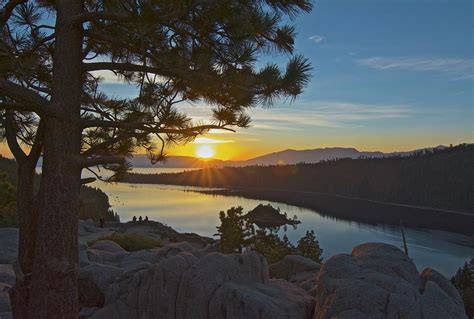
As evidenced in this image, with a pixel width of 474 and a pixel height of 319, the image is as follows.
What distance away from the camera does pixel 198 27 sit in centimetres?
738

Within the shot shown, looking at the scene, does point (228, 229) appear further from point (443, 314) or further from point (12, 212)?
point (12, 212)

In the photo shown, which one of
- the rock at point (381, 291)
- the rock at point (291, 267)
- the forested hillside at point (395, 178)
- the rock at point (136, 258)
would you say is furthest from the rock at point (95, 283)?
the forested hillside at point (395, 178)

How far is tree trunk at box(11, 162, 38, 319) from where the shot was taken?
283 inches

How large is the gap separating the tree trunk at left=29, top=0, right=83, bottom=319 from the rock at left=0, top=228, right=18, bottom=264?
13.4 metres

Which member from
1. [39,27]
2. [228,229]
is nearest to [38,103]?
[39,27]

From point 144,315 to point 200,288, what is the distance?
153cm

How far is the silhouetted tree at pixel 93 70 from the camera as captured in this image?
667cm

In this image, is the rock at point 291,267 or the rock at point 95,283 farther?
the rock at point 291,267

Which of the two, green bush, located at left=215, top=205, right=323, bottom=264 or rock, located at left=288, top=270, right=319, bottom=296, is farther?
green bush, located at left=215, top=205, right=323, bottom=264

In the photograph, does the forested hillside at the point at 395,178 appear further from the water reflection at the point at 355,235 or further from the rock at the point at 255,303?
the rock at the point at 255,303

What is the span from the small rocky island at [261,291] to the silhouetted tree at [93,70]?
2120 mm

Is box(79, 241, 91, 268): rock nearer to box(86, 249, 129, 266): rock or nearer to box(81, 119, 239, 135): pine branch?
box(86, 249, 129, 266): rock

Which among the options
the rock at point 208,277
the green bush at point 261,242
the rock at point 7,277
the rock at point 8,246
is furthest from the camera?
the green bush at point 261,242

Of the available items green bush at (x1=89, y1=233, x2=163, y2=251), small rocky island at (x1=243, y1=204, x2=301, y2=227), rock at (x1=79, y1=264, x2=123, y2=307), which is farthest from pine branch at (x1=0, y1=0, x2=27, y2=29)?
small rocky island at (x1=243, y1=204, x2=301, y2=227)
